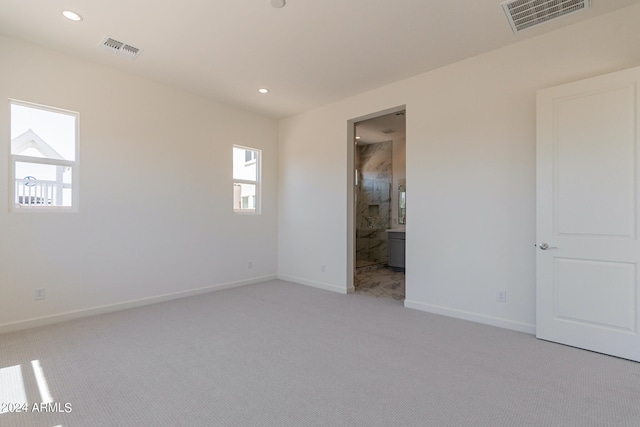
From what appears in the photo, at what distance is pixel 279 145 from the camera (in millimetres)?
5727

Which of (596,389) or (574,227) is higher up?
(574,227)

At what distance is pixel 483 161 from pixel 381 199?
4.37 metres

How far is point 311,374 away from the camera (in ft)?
7.48

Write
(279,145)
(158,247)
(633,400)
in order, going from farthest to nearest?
1. (279,145)
2. (158,247)
3. (633,400)

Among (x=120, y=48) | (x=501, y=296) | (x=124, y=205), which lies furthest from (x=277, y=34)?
(x=501, y=296)

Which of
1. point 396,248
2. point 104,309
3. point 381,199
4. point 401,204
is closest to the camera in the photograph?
point 104,309

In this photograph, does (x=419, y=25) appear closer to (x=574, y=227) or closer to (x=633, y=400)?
(x=574, y=227)

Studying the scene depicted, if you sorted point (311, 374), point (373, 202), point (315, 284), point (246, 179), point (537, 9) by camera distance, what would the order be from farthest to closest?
1. point (373, 202)
2. point (246, 179)
3. point (315, 284)
4. point (537, 9)
5. point (311, 374)

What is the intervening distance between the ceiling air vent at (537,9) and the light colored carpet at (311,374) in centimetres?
286

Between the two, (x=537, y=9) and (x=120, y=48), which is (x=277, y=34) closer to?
(x=120, y=48)

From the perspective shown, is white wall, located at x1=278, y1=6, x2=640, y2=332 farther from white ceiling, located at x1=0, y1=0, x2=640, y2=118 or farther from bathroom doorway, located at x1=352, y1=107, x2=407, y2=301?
bathroom doorway, located at x1=352, y1=107, x2=407, y2=301

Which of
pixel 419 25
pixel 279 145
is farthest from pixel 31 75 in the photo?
pixel 419 25

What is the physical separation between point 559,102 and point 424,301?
8.07 ft

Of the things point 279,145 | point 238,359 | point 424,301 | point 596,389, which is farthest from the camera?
point 279,145
